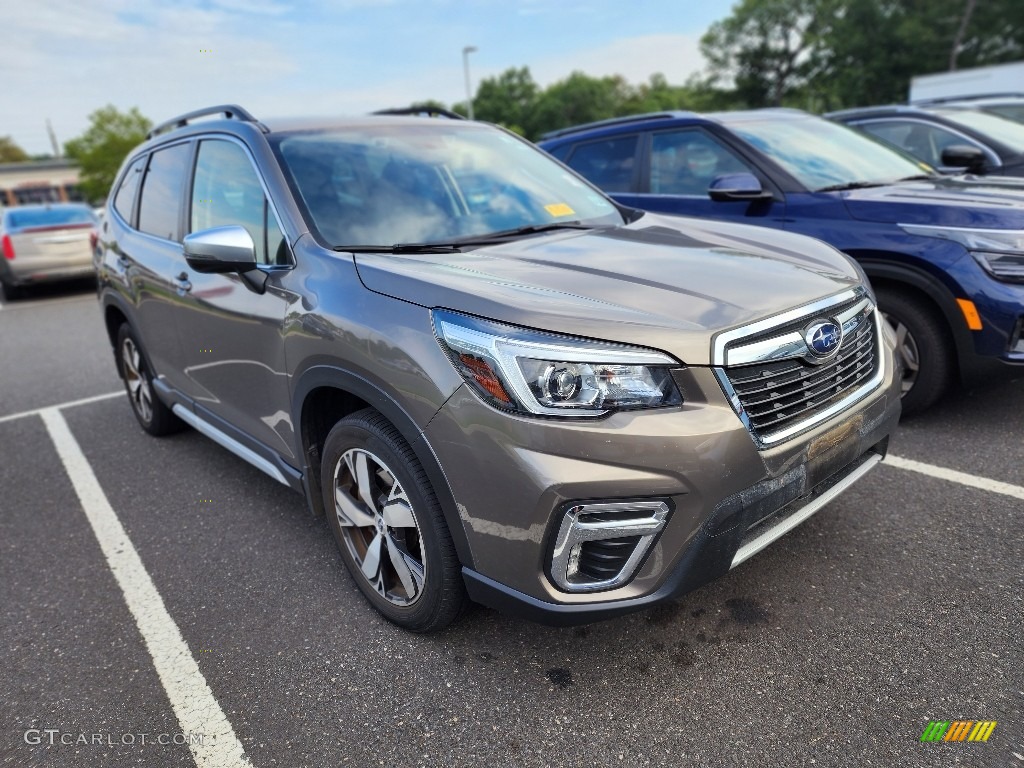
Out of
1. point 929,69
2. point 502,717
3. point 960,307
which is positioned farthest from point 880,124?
point 929,69

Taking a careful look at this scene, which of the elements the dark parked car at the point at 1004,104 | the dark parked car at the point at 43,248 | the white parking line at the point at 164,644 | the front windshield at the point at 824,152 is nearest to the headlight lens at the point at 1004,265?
the front windshield at the point at 824,152

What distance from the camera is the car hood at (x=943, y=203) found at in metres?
3.52

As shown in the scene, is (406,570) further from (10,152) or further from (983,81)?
(10,152)

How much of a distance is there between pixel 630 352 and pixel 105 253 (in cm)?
388

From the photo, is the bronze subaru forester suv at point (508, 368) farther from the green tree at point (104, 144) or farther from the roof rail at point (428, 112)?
the green tree at point (104, 144)

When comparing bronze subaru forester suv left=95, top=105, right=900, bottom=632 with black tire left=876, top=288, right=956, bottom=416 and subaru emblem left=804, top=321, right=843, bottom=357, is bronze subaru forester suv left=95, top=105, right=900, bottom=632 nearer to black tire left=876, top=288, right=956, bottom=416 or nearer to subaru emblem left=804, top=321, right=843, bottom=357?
subaru emblem left=804, top=321, right=843, bottom=357

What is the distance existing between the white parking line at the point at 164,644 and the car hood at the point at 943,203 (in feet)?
12.6

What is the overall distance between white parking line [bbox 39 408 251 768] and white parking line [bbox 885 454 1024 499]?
304 cm

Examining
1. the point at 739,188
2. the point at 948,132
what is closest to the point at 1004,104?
the point at 948,132

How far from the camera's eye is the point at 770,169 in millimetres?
4422

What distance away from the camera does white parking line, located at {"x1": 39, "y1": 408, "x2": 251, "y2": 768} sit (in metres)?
2.05

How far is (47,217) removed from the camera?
1170 centimetres

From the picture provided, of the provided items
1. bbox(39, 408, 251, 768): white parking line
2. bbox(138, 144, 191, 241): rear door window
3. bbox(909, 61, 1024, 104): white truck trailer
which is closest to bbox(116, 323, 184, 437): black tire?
bbox(39, 408, 251, 768): white parking line

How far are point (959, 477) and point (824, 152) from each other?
2.38m
